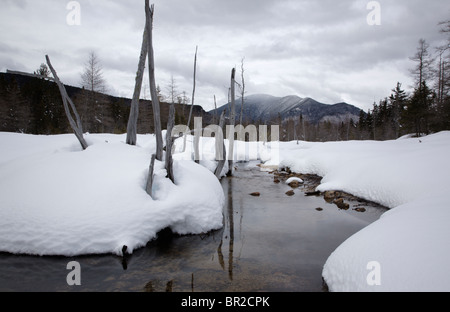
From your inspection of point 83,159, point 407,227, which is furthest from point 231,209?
point 407,227

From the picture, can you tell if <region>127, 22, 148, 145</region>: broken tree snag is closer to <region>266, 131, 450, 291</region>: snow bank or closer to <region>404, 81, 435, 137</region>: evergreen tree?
<region>266, 131, 450, 291</region>: snow bank

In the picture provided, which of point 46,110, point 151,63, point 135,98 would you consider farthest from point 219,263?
point 46,110

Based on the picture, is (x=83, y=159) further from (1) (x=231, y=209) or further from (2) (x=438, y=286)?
(2) (x=438, y=286)

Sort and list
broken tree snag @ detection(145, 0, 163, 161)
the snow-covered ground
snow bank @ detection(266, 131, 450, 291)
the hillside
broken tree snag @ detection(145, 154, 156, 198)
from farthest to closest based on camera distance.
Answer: the hillside → broken tree snag @ detection(145, 0, 163, 161) → broken tree snag @ detection(145, 154, 156, 198) → the snow-covered ground → snow bank @ detection(266, 131, 450, 291)

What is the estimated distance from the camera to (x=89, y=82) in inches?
985

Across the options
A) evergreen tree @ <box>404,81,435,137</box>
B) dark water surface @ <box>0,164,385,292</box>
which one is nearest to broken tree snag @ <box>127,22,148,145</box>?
dark water surface @ <box>0,164,385,292</box>

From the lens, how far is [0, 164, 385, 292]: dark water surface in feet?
12.6

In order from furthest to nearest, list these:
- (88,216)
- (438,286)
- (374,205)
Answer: (374,205) < (88,216) < (438,286)

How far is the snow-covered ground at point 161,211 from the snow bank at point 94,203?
20 mm

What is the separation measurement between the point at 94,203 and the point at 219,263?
299cm

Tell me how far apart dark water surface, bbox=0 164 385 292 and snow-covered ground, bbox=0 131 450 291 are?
371 millimetres

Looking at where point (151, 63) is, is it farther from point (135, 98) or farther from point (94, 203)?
point (94, 203)
